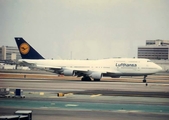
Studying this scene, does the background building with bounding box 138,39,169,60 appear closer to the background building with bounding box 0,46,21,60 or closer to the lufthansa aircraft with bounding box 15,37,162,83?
the lufthansa aircraft with bounding box 15,37,162,83

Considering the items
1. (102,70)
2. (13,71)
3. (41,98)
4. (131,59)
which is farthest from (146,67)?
(41,98)

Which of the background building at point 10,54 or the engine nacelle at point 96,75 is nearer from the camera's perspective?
the background building at point 10,54

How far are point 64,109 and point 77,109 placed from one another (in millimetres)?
348

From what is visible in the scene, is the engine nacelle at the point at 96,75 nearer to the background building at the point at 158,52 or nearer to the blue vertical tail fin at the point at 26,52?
the blue vertical tail fin at the point at 26,52

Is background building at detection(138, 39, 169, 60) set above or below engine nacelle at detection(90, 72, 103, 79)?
above

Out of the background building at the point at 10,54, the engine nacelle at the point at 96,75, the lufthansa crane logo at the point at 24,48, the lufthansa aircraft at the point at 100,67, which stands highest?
the lufthansa crane logo at the point at 24,48

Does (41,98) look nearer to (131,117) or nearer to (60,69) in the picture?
(131,117)

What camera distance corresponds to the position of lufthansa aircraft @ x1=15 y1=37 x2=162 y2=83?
2645cm

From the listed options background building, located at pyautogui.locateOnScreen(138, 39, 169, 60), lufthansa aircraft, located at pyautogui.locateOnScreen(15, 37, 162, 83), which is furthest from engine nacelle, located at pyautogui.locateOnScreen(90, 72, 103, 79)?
background building, located at pyautogui.locateOnScreen(138, 39, 169, 60)

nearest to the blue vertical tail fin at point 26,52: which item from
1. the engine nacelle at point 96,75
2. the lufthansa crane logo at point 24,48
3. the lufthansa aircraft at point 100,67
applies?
the lufthansa crane logo at point 24,48

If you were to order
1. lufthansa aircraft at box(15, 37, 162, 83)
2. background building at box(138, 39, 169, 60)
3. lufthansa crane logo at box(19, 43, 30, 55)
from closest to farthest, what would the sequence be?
1. lufthansa aircraft at box(15, 37, 162, 83)
2. lufthansa crane logo at box(19, 43, 30, 55)
3. background building at box(138, 39, 169, 60)

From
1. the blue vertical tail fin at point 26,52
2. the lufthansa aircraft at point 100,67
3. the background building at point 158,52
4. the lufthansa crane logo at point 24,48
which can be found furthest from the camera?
the background building at point 158,52

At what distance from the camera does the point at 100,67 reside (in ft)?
89.1

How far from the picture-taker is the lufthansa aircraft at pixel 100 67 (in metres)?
26.5
